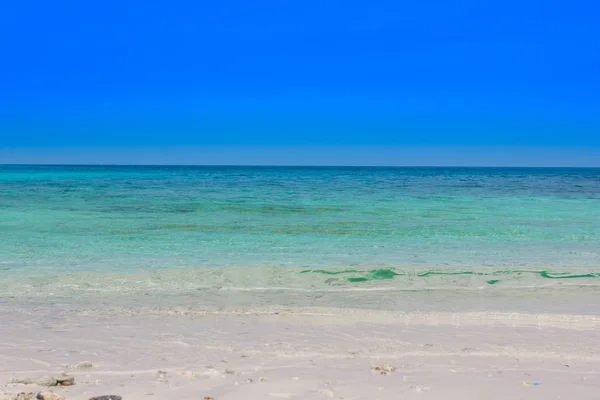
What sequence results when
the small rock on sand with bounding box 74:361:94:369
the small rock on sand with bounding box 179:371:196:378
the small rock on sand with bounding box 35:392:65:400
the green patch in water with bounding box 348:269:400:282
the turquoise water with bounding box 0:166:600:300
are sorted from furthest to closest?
1. the turquoise water with bounding box 0:166:600:300
2. the green patch in water with bounding box 348:269:400:282
3. the small rock on sand with bounding box 74:361:94:369
4. the small rock on sand with bounding box 179:371:196:378
5. the small rock on sand with bounding box 35:392:65:400

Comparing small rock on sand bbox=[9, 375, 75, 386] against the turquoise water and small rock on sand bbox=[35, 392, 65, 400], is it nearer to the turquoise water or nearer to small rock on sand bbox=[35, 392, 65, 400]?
small rock on sand bbox=[35, 392, 65, 400]

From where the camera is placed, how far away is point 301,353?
18.2ft

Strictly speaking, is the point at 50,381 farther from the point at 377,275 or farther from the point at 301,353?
the point at 377,275

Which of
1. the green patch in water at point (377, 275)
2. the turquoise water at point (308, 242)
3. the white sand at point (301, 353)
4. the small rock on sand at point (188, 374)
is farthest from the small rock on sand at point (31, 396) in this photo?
the green patch in water at point (377, 275)

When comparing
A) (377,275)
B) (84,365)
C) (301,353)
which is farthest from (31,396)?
(377,275)

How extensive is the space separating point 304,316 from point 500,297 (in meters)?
3.15

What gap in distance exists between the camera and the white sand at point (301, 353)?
14.8ft

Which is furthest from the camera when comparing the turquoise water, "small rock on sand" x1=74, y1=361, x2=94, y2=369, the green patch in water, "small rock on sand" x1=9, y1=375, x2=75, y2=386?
the turquoise water

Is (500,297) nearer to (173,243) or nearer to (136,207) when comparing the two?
(173,243)

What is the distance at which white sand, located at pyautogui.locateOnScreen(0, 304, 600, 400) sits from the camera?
4.51 metres

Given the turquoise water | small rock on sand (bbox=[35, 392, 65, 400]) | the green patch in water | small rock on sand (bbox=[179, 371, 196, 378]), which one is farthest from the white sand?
the turquoise water

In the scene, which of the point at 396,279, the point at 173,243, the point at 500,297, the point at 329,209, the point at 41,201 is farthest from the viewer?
the point at 41,201

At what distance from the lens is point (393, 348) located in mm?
5715

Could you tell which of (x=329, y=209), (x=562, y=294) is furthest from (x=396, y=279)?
(x=329, y=209)
